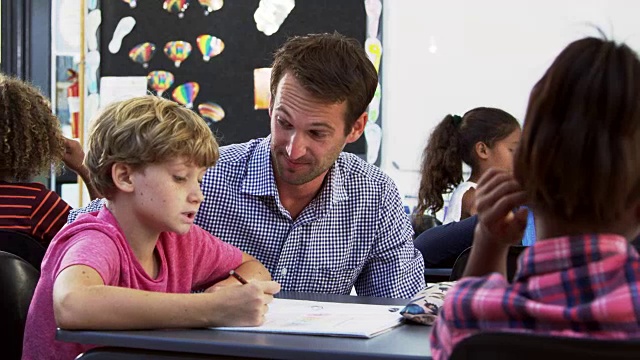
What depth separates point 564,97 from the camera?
3.33 feet

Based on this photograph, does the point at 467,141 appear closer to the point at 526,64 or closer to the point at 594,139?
the point at 526,64

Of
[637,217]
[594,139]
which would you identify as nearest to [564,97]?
[594,139]

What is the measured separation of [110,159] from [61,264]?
256 millimetres

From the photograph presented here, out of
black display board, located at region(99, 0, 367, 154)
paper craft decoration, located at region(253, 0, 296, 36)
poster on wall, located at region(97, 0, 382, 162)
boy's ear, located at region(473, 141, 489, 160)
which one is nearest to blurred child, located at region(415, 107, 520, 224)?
boy's ear, located at region(473, 141, 489, 160)

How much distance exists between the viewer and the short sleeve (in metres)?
1.49

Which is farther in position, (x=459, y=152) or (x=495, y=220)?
(x=459, y=152)

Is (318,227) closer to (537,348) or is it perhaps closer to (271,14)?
(537,348)

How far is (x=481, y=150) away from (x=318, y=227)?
6.93ft

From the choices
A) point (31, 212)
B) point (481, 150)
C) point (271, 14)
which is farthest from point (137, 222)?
point (271, 14)

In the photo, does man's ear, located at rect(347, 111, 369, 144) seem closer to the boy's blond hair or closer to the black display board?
the boy's blond hair

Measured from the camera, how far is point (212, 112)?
194 inches

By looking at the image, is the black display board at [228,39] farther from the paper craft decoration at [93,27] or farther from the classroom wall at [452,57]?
the classroom wall at [452,57]

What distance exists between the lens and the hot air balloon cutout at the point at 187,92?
4977 mm

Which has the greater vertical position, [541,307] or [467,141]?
[541,307]
